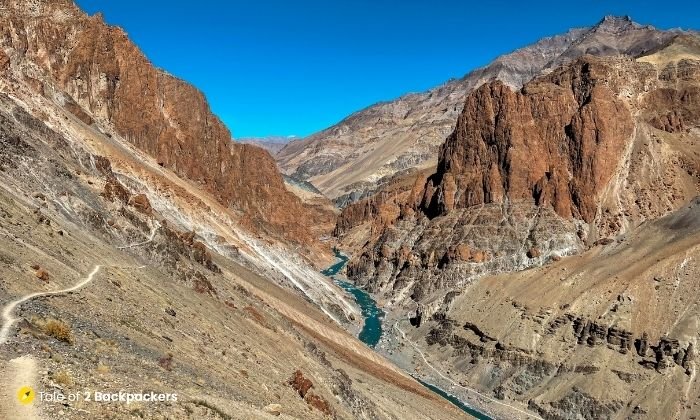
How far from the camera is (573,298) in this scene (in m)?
81.9

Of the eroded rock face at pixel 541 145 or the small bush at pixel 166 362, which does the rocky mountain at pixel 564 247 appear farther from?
the small bush at pixel 166 362

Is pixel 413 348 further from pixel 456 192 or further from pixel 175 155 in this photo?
pixel 175 155

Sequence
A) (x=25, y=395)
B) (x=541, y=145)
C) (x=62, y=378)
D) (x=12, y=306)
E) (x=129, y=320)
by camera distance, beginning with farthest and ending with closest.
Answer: (x=541, y=145)
(x=129, y=320)
(x=12, y=306)
(x=62, y=378)
(x=25, y=395)

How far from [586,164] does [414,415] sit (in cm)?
8645

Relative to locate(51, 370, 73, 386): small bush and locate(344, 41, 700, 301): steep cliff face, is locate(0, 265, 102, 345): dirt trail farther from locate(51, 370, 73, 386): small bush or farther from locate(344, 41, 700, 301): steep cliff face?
locate(344, 41, 700, 301): steep cliff face

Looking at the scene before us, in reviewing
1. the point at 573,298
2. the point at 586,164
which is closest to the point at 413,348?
the point at 573,298

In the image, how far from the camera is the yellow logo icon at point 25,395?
14074mm

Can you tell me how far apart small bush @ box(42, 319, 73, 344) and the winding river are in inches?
2140

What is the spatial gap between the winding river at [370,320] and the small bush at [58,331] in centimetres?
5436

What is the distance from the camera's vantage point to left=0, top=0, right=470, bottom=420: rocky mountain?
1912 centimetres

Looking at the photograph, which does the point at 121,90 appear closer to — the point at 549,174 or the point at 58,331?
the point at 549,174

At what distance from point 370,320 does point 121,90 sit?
61.6 meters

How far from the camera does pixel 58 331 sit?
63.5 ft

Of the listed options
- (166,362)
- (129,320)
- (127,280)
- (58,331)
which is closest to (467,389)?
(127,280)
